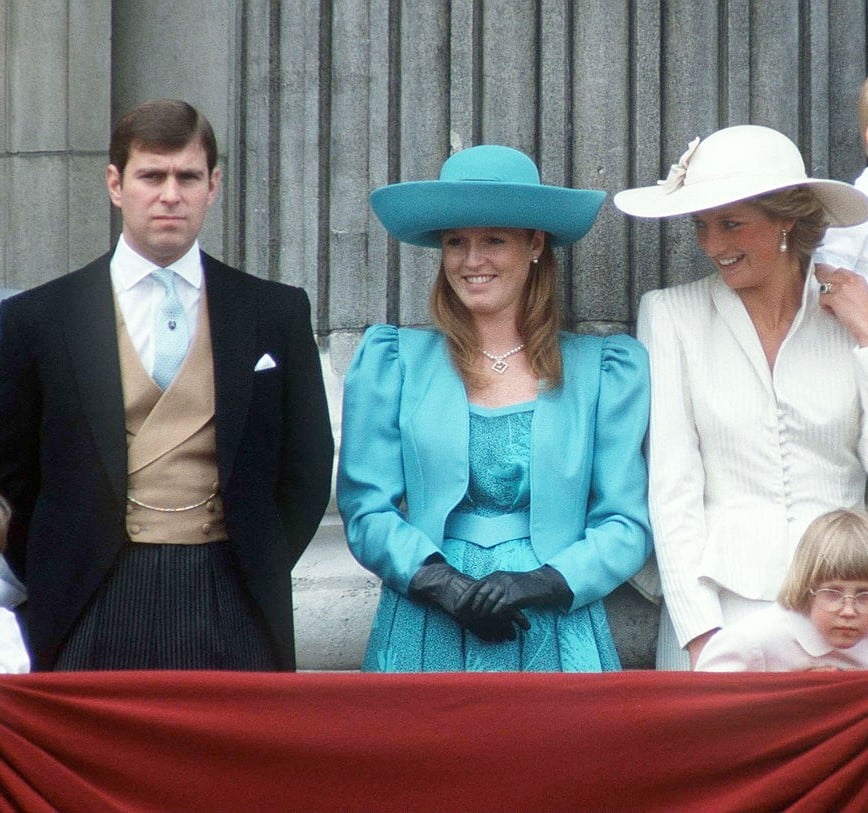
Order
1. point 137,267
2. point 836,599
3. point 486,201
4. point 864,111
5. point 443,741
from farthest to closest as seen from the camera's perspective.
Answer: point 864,111 → point 486,201 → point 137,267 → point 836,599 → point 443,741

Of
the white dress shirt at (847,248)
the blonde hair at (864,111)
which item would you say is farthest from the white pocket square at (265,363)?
the blonde hair at (864,111)

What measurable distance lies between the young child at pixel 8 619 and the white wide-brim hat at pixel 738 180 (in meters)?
1.65

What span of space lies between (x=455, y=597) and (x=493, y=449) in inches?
15.2

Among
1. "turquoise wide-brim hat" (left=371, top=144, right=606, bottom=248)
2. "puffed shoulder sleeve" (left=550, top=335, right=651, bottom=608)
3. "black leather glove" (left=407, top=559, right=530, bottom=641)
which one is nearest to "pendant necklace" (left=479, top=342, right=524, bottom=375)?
"puffed shoulder sleeve" (left=550, top=335, right=651, bottom=608)

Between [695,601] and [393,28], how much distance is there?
171 cm

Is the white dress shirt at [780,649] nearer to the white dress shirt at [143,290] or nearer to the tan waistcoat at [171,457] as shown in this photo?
the tan waistcoat at [171,457]

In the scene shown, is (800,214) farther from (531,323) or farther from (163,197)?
(163,197)

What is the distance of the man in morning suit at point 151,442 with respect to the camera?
3936 mm

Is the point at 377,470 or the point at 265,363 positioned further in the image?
the point at 377,470

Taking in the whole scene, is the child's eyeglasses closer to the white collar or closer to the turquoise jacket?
the turquoise jacket

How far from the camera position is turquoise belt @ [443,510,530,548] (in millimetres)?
4367

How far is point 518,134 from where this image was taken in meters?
4.94

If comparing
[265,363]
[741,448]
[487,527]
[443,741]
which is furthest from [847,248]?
[443,741]

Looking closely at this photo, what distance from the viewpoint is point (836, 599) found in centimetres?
400
